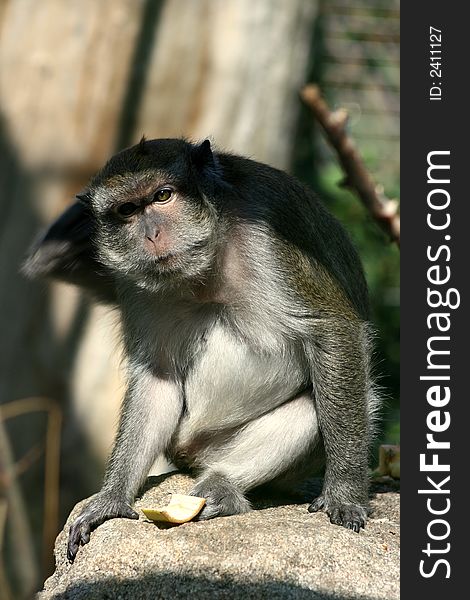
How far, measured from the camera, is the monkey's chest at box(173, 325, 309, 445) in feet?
19.6

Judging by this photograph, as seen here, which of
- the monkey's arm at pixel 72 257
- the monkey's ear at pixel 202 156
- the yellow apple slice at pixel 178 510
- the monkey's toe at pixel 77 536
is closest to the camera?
the yellow apple slice at pixel 178 510

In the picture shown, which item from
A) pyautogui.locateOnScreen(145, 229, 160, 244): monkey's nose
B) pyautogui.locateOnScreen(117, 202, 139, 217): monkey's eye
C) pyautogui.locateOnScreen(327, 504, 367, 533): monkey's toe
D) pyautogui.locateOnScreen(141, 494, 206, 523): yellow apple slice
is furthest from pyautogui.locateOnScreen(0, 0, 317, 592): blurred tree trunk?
pyautogui.locateOnScreen(327, 504, 367, 533): monkey's toe

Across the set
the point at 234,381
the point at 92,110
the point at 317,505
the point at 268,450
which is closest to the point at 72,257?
the point at 234,381

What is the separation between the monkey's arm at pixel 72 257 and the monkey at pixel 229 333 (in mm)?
527

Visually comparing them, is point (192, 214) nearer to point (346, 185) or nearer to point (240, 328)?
point (240, 328)

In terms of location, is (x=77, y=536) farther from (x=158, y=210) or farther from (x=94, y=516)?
(x=158, y=210)

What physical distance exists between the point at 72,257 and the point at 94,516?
1.94 m

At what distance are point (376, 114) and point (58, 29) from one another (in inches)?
183

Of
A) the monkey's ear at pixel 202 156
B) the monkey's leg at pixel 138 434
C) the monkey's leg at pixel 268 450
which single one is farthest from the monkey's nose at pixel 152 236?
the monkey's leg at pixel 268 450

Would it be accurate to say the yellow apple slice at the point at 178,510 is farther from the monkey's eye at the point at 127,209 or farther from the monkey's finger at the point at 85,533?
the monkey's eye at the point at 127,209

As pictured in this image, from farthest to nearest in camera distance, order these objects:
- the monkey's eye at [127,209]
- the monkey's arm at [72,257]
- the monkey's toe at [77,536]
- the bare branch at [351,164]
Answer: the bare branch at [351,164] < the monkey's arm at [72,257] < the monkey's eye at [127,209] < the monkey's toe at [77,536]

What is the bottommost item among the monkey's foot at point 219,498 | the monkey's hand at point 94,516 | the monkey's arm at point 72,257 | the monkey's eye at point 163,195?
the monkey's hand at point 94,516

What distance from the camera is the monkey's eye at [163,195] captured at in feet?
18.7

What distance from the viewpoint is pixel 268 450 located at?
604 cm
